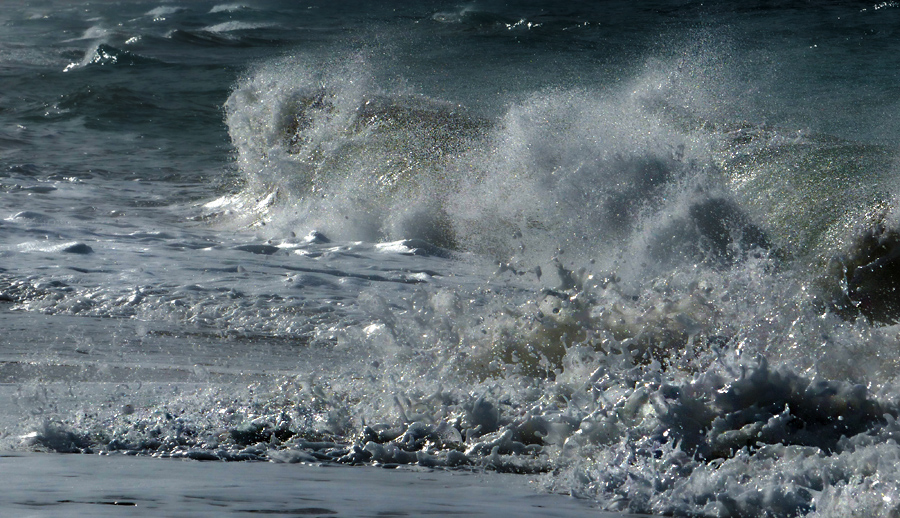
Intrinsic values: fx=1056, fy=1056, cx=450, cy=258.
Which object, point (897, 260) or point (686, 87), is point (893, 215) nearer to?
point (897, 260)

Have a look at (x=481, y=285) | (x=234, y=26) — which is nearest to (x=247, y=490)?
(x=481, y=285)

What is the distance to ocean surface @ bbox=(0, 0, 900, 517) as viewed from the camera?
2561mm

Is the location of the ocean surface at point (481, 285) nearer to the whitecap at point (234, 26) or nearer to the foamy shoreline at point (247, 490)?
the foamy shoreline at point (247, 490)

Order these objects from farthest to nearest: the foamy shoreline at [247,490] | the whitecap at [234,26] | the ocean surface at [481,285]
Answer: the whitecap at [234,26] → the ocean surface at [481,285] → the foamy shoreline at [247,490]

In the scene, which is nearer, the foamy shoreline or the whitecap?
the foamy shoreline

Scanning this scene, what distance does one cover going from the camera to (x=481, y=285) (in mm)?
6082

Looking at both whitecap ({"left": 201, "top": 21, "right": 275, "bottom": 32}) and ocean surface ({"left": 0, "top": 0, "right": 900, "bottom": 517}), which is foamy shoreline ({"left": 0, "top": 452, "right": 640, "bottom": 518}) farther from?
whitecap ({"left": 201, "top": 21, "right": 275, "bottom": 32})

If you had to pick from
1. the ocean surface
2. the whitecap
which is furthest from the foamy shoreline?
the whitecap

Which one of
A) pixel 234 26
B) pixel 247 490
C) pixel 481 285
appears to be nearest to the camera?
pixel 247 490

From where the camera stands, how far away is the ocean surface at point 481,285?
2561mm

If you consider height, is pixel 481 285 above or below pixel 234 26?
below

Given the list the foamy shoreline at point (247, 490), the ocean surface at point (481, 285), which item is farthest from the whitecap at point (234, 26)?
the foamy shoreline at point (247, 490)

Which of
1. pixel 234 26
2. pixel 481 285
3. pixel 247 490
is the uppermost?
pixel 247 490

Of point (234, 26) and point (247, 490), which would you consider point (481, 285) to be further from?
point (234, 26)
